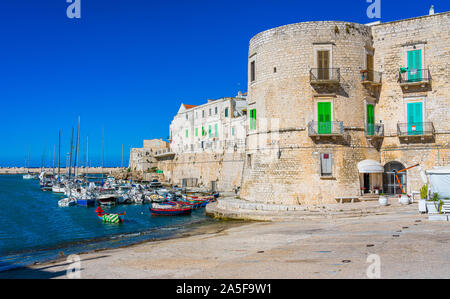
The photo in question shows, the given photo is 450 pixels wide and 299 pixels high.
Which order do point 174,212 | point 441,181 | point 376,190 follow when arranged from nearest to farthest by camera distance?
point 441,181, point 376,190, point 174,212

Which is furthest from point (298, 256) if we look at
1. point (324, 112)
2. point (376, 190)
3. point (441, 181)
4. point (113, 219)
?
point (113, 219)

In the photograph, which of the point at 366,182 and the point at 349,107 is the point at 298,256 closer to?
the point at 349,107

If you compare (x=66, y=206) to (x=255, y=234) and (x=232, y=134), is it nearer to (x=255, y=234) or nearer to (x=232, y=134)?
(x=232, y=134)

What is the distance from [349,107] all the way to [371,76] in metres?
2.52

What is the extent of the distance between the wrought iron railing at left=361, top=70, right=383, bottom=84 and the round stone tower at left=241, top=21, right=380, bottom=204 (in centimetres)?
6

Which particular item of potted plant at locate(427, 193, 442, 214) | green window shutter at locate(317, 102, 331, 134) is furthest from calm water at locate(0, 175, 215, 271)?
potted plant at locate(427, 193, 442, 214)

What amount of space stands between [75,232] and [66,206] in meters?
16.6

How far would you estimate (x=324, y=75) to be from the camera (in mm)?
20891

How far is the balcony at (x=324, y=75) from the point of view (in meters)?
20.7

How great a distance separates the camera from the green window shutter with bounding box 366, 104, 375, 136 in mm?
21891

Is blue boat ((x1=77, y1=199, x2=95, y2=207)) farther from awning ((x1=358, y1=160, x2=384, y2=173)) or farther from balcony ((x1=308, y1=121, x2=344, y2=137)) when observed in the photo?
awning ((x1=358, y1=160, x2=384, y2=173))

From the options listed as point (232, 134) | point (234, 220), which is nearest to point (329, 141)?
point (234, 220)

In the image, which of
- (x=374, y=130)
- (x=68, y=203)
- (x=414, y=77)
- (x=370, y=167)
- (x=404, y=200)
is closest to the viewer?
(x=404, y=200)

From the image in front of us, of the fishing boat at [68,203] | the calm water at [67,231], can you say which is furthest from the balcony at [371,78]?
the fishing boat at [68,203]
